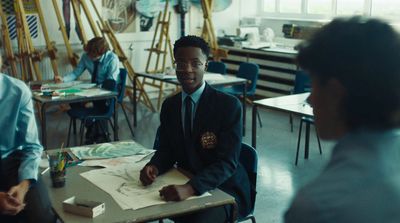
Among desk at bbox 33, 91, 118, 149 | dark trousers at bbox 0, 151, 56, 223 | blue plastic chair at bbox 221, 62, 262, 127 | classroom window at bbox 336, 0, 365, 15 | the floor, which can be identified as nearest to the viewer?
dark trousers at bbox 0, 151, 56, 223

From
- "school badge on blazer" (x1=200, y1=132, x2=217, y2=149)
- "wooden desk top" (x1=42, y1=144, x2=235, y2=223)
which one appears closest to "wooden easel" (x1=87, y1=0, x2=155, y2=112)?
"school badge on blazer" (x1=200, y1=132, x2=217, y2=149)

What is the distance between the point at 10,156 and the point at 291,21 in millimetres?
5927

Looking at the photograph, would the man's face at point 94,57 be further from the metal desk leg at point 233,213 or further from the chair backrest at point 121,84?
the metal desk leg at point 233,213

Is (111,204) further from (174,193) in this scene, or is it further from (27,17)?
(27,17)

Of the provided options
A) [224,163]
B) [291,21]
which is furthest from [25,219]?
[291,21]

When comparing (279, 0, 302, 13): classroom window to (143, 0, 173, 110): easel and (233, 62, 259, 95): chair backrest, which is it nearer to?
(143, 0, 173, 110): easel

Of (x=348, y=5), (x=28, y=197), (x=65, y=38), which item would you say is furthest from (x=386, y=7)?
(x=28, y=197)

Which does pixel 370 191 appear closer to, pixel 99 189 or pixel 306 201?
pixel 306 201

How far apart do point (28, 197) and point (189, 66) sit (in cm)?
95

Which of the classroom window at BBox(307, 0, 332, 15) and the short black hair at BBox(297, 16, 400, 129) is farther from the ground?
the short black hair at BBox(297, 16, 400, 129)

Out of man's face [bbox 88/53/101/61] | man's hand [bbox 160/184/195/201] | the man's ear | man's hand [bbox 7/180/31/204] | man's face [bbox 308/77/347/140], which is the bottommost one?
man's hand [bbox 160/184/195/201]

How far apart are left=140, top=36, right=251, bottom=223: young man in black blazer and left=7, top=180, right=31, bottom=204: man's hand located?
459 mm

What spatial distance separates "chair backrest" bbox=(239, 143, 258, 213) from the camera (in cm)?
246

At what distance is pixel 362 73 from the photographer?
820mm
